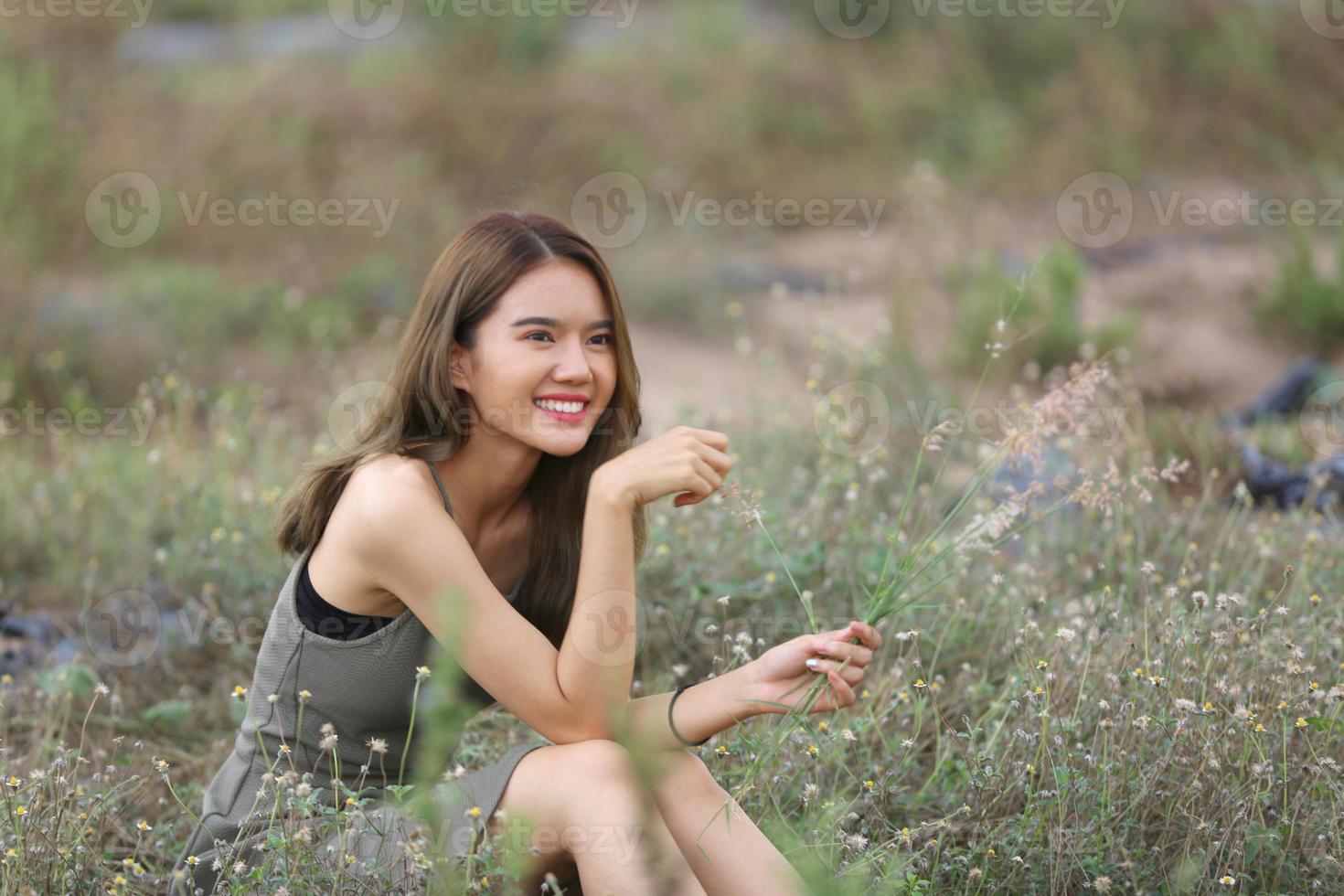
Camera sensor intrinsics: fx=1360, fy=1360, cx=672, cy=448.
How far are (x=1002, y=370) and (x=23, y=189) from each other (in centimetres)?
536

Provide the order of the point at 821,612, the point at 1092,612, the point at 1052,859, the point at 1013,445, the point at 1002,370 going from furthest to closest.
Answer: the point at 1002,370 → the point at 821,612 → the point at 1092,612 → the point at 1013,445 → the point at 1052,859

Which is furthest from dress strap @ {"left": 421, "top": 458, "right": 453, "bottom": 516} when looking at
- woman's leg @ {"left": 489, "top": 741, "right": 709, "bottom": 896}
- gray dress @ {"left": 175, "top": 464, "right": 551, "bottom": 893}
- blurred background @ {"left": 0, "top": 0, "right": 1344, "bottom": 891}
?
blurred background @ {"left": 0, "top": 0, "right": 1344, "bottom": 891}

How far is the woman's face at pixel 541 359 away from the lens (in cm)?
239

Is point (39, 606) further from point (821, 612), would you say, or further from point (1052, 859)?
point (1052, 859)

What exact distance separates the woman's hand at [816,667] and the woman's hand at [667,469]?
0.30m

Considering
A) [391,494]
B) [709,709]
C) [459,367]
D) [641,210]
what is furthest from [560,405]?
[641,210]

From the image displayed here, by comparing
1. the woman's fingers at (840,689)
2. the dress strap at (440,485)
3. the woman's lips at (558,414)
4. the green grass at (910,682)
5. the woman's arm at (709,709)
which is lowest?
the green grass at (910,682)

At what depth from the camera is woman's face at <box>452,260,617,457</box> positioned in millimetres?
2393

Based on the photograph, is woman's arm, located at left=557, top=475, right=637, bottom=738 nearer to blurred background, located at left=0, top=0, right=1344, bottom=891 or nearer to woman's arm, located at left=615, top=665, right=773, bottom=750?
woman's arm, located at left=615, top=665, right=773, bottom=750

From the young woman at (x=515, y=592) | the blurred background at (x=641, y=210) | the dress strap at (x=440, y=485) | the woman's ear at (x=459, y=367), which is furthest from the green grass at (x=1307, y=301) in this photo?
the dress strap at (x=440, y=485)

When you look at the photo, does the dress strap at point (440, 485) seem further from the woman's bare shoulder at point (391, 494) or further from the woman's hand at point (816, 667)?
the woman's hand at point (816, 667)

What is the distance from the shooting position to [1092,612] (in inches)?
120

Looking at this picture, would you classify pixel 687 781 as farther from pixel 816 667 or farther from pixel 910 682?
pixel 910 682

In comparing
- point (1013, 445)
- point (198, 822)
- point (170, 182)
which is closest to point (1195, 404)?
point (1013, 445)
